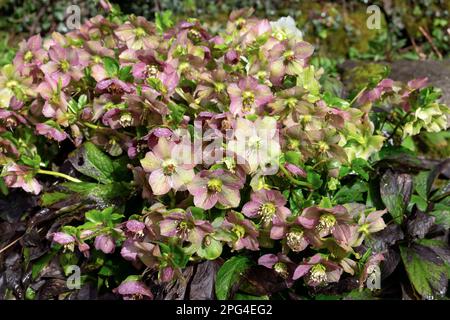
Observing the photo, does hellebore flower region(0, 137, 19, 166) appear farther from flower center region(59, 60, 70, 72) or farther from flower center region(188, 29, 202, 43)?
flower center region(188, 29, 202, 43)

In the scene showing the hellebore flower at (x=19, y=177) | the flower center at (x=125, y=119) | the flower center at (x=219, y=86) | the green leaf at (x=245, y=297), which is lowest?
the green leaf at (x=245, y=297)

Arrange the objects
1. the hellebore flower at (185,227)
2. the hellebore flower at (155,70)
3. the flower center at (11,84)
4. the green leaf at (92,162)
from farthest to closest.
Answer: the flower center at (11,84) → the green leaf at (92,162) → the hellebore flower at (155,70) → the hellebore flower at (185,227)

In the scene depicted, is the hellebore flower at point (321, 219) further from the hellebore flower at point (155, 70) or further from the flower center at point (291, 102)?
the hellebore flower at point (155, 70)

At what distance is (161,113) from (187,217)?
31 cm

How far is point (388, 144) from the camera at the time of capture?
6.37 feet

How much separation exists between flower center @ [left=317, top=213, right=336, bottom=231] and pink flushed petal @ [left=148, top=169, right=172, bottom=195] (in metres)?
0.39

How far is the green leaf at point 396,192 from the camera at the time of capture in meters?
1.70

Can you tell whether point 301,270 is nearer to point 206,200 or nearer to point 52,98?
point 206,200

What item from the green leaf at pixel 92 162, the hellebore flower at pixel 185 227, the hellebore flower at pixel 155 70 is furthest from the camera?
the green leaf at pixel 92 162

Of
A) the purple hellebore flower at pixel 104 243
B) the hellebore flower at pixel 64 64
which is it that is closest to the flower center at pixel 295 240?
the purple hellebore flower at pixel 104 243

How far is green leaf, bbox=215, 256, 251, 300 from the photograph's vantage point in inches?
61.1

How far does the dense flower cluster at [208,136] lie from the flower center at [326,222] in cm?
1

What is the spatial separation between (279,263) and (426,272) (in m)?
0.43
